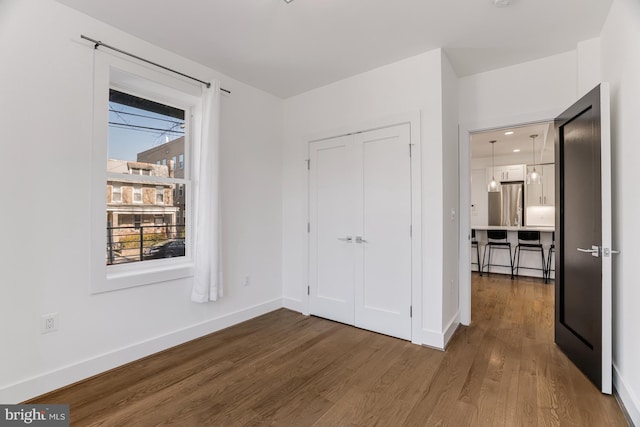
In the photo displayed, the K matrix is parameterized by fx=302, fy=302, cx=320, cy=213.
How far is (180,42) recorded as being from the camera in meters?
2.73

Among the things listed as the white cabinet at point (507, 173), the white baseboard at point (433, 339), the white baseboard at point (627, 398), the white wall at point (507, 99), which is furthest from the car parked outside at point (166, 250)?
the white cabinet at point (507, 173)

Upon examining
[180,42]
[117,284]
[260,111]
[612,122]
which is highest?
[180,42]

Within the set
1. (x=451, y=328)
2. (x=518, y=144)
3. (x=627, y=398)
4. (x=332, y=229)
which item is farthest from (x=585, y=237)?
(x=518, y=144)

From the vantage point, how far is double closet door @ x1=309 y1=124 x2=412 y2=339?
3.06 metres

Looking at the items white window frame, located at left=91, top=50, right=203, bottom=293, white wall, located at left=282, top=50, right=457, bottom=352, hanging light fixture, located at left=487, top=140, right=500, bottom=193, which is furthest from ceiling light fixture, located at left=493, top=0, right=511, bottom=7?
hanging light fixture, located at left=487, top=140, right=500, bottom=193

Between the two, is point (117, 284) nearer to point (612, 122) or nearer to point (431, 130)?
point (431, 130)

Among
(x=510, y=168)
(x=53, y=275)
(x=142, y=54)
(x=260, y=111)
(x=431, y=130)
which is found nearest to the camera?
(x=53, y=275)

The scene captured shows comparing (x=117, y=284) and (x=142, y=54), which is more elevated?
(x=142, y=54)

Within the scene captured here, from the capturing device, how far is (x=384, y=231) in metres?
3.19

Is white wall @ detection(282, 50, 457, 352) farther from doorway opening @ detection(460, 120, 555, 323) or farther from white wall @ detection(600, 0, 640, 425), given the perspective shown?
doorway opening @ detection(460, 120, 555, 323)

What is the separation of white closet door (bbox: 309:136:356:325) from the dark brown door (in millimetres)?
1946

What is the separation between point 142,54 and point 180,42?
34 cm

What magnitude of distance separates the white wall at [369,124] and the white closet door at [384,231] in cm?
18

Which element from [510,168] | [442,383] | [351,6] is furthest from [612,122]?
[510,168]
